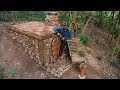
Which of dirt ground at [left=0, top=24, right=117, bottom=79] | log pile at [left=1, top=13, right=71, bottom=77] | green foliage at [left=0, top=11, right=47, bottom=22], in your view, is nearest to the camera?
dirt ground at [left=0, top=24, right=117, bottom=79]

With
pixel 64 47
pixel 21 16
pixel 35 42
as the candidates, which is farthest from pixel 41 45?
pixel 21 16

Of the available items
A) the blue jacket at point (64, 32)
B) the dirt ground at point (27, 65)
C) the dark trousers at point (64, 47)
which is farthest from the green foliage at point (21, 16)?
the blue jacket at point (64, 32)

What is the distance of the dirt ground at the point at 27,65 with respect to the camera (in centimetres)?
538

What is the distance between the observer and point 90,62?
639cm

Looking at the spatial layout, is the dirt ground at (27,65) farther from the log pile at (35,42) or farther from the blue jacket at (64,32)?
the blue jacket at (64,32)

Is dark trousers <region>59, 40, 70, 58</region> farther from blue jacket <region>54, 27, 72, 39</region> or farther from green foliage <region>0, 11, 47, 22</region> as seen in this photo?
green foliage <region>0, 11, 47, 22</region>

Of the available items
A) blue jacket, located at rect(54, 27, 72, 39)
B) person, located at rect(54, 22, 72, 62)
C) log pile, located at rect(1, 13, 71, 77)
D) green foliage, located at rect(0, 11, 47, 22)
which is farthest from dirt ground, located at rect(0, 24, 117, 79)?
green foliage, located at rect(0, 11, 47, 22)

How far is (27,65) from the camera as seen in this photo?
5652 mm

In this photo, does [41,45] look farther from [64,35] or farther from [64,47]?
[64,35]

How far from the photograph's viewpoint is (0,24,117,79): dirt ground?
5379 mm

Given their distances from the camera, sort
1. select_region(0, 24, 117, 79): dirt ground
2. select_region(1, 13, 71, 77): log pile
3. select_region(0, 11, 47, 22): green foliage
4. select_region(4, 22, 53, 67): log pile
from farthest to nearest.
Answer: select_region(0, 11, 47, 22): green foliage
select_region(4, 22, 53, 67): log pile
select_region(1, 13, 71, 77): log pile
select_region(0, 24, 117, 79): dirt ground

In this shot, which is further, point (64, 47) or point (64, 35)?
point (64, 47)

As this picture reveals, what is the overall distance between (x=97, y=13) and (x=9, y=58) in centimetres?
533

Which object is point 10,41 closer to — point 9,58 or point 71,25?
point 9,58
